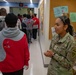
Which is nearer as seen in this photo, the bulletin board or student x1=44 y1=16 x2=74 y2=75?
student x1=44 y1=16 x2=74 y2=75

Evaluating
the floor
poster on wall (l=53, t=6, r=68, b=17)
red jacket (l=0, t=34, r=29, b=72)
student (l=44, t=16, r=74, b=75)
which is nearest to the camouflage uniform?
student (l=44, t=16, r=74, b=75)

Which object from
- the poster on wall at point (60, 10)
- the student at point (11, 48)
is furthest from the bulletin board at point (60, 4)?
the student at point (11, 48)

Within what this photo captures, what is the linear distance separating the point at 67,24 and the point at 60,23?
8cm

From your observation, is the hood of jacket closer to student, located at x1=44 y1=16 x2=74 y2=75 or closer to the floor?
student, located at x1=44 y1=16 x2=74 y2=75

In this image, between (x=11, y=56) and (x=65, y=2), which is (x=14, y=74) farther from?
(x=65, y=2)

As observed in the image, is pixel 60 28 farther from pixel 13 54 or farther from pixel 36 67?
pixel 36 67

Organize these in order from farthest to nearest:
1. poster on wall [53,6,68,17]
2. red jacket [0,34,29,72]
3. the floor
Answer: poster on wall [53,6,68,17] < the floor < red jacket [0,34,29,72]

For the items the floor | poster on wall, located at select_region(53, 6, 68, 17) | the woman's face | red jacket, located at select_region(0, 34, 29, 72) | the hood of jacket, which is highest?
poster on wall, located at select_region(53, 6, 68, 17)

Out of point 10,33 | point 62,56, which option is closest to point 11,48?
point 10,33

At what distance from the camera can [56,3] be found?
174 inches

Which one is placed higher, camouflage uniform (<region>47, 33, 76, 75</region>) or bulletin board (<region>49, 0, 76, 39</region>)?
bulletin board (<region>49, 0, 76, 39</region>)

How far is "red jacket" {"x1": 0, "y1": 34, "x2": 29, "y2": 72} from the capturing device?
2.15 meters

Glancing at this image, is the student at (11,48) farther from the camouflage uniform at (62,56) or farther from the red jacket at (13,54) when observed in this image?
the camouflage uniform at (62,56)

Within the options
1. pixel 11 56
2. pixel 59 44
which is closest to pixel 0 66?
pixel 11 56
